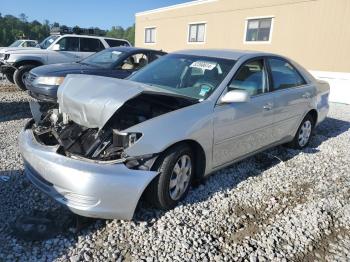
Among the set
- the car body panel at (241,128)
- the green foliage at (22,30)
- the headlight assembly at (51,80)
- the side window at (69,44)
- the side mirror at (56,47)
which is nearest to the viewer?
the car body panel at (241,128)

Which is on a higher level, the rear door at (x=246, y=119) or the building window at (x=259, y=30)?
the building window at (x=259, y=30)

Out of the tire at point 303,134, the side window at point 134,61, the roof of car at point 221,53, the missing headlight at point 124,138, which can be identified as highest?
the roof of car at point 221,53

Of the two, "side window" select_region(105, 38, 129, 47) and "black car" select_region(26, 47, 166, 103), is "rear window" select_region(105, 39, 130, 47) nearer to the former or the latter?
"side window" select_region(105, 38, 129, 47)

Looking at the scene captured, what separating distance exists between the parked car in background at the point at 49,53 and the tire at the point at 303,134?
6964 mm

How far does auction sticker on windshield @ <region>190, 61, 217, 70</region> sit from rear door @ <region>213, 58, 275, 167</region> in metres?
0.32

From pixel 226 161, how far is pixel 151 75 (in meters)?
1.41

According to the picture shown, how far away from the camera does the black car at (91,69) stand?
6.50 metres

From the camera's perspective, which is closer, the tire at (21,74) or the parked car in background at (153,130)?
the parked car in background at (153,130)

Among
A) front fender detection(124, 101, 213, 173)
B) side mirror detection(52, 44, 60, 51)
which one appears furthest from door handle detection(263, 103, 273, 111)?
side mirror detection(52, 44, 60, 51)

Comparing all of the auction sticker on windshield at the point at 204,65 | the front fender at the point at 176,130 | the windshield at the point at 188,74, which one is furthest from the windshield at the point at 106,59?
the front fender at the point at 176,130

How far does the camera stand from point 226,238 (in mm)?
2855

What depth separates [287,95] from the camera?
14.7 ft

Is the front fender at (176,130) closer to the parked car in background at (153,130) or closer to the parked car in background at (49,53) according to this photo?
the parked car in background at (153,130)

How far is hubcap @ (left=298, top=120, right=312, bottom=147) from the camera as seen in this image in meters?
5.26
